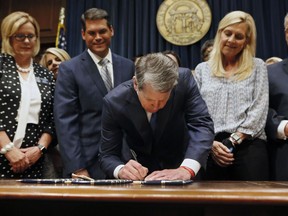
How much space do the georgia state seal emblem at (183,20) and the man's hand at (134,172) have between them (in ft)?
13.0

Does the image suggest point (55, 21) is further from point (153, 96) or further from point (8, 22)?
point (153, 96)

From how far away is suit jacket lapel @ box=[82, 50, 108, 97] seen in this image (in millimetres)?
2373

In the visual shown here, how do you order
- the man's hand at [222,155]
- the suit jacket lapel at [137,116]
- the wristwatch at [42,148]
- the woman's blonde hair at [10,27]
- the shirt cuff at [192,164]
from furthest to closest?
1. the woman's blonde hair at [10,27]
2. the wristwatch at [42,148]
3. the man's hand at [222,155]
4. the suit jacket lapel at [137,116]
5. the shirt cuff at [192,164]

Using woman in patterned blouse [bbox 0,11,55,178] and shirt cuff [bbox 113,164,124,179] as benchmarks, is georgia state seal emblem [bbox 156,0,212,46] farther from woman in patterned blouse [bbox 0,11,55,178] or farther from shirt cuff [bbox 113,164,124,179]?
shirt cuff [bbox 113,164,124,179]

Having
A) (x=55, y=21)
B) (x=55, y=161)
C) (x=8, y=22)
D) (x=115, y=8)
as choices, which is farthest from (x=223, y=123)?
(x=55, y=21)

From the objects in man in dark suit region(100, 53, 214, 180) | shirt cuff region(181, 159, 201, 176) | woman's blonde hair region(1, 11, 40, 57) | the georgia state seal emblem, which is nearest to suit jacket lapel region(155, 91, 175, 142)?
man in dark suit region(100, 53, 214, 180)

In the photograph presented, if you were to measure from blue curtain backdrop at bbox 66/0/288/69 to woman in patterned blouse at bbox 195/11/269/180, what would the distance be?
9.67 feet

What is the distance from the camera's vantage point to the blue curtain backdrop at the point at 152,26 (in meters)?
5.23

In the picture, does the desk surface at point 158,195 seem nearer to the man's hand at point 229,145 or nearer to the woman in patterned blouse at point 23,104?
the man's hand at point 229,145

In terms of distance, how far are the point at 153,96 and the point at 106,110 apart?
0.34m

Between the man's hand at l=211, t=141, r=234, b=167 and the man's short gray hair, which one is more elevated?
the man's short gray hair

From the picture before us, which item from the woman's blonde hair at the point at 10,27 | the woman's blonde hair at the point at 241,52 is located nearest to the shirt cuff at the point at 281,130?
the woman's blonde hair at the point at 241,52

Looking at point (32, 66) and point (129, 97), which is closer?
point (129, 97)

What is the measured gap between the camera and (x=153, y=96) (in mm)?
1722
